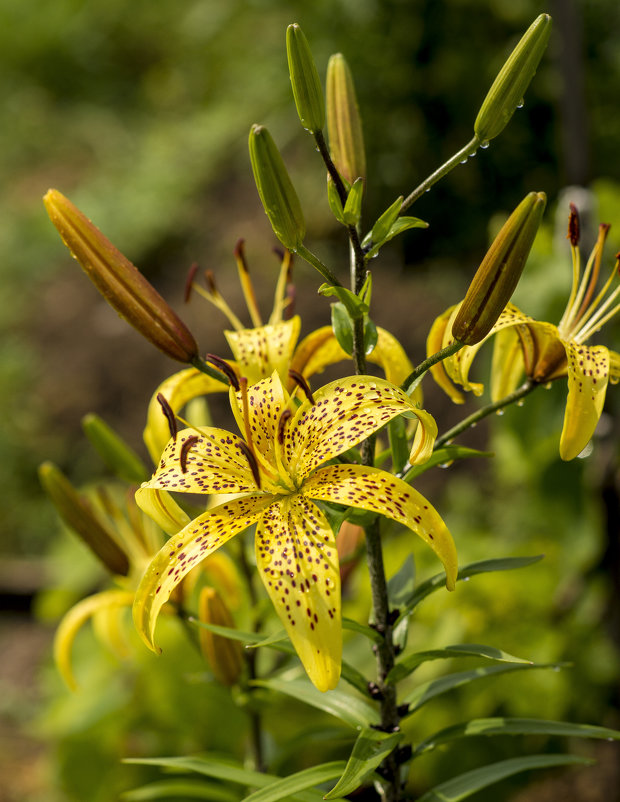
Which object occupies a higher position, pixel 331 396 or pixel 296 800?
pixel 331 396

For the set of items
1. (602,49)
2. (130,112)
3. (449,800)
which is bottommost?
(449,800)

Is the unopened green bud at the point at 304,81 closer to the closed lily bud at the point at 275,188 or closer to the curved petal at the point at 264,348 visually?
the closed lily bud at the point at 275,188

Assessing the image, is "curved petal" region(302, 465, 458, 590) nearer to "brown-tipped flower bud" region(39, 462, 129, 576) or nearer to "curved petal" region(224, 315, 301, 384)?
"curved petal" region(224, 315, 301, 384)

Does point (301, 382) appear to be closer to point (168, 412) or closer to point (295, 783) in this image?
point (168, 412)

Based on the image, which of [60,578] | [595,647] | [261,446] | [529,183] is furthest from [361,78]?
[261,446]

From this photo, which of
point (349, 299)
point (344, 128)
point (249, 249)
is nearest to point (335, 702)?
point (349, 299)

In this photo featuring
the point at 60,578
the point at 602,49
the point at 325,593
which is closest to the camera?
the point at 325,593

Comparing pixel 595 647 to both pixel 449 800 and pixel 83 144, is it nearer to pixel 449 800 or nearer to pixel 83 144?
pixel 449 800

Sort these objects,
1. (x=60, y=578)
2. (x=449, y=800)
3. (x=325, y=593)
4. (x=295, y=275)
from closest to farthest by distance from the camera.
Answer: (x=325, y=593) < (x=449, y=800) < (x=60, y=578) < (x=295, y=275)

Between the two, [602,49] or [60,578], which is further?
[602,49]

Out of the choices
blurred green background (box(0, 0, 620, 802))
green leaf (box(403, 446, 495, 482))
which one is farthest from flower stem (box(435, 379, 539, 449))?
blurred green background (box(0, 0, 620, 802))
